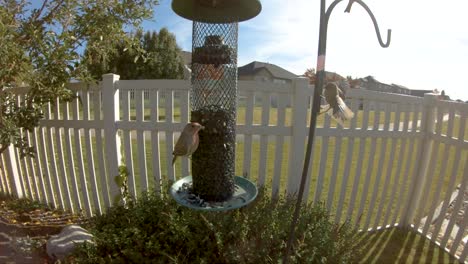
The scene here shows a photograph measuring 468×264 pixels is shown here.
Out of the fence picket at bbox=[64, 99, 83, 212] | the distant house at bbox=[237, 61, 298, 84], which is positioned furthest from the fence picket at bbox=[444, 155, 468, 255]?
the distant house at bbox=[237, 61, 298, 84]

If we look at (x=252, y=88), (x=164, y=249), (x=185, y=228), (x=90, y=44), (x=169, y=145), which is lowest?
(x=164, y=249)

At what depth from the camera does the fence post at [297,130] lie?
9.60 ft

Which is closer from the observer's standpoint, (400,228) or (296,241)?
(296,241)

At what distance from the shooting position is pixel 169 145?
318 centimetres

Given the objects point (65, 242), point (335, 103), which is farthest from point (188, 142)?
point (65, 242)

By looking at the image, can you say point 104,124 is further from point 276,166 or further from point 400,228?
point 400,228

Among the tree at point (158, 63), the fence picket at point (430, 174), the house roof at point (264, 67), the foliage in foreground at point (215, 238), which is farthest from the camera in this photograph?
the house roof at point (264, 67)

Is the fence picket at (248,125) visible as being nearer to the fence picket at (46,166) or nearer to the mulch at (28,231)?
the mulch at (28,231)

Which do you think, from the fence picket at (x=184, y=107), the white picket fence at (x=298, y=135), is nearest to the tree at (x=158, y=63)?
the white picket fence at (x=298, y=135)

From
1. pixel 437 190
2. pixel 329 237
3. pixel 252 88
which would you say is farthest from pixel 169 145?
pixel 437 190

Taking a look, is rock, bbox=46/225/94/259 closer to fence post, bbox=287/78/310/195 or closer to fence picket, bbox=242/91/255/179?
fence picket, bbox=242/91/255/179

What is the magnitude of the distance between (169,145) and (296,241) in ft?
5.62

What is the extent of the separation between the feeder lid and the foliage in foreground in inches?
49.7

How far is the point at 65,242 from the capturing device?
8.48ft
